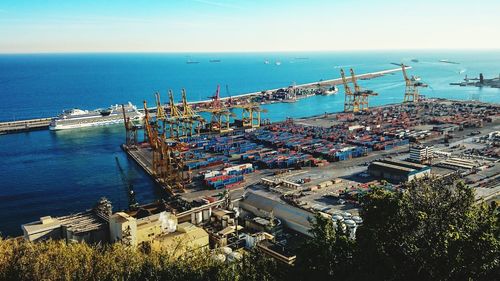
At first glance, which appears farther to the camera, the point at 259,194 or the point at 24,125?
the point at 24,125

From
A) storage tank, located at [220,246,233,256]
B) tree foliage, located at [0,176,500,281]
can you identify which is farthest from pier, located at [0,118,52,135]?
tree foliage, located at [0,176,500,281]

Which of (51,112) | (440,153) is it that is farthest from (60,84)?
(440,153)

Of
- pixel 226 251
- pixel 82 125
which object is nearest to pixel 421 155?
pixel 226 251

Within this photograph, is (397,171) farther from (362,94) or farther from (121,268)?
(362,94)

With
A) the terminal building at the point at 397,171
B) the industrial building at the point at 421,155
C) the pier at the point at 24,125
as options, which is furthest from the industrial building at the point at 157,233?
the pier at the point at 24,125

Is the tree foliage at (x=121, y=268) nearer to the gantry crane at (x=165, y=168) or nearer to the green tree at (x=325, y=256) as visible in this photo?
the green tree at (x=325, y=256)

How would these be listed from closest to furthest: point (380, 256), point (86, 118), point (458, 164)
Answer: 1. point (380, 256)
2. point (458, 164)
3. point (86, 118)

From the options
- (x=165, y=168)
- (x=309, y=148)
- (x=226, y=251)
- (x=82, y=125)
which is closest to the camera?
(x=226, y=251)

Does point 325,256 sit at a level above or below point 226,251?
above
